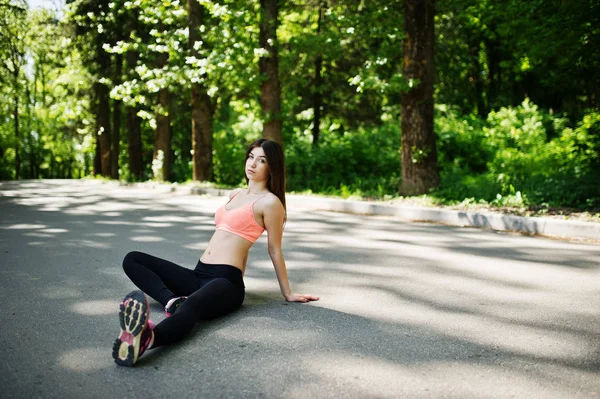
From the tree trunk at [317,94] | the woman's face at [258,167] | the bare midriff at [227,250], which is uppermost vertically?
the tree trunk at [317,94]

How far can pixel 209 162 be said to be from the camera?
21.6m

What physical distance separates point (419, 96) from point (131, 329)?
11.1m

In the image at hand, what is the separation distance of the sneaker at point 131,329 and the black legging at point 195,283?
0.65 metres

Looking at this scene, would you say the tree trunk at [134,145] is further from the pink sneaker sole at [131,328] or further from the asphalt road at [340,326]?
the pink sneaker sole at [131,328]

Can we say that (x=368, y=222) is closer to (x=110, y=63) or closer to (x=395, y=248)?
(x=395, y=248)

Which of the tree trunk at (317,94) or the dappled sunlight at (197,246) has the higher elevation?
the tree trunk at (317,94)

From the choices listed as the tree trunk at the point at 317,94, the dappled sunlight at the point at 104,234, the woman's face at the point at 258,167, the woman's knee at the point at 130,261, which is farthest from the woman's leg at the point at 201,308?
the tree trunk at the point at 317,94

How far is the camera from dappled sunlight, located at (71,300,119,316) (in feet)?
14.8

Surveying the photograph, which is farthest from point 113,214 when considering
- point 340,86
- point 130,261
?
point 340,86

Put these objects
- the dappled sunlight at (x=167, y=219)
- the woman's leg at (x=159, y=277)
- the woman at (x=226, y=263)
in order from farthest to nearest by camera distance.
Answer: the dappled sunlight at (x=167, y=219) → the woman's leg at (x=159, y=277) → the woman at (x=226, y=263)

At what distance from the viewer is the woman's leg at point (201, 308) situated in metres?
3.56

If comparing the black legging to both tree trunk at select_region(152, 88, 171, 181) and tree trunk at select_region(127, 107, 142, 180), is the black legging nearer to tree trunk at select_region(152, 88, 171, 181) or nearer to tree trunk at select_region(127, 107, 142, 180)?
tree trunk at select_region(152, 88, 171, 181)

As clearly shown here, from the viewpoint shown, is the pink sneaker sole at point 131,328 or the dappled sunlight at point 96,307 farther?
the dappled sunlight at point 96,307

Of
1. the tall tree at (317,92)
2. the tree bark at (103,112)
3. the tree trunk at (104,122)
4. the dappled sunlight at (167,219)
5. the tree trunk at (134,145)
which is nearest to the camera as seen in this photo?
the dappled sunlight at (167,219)
